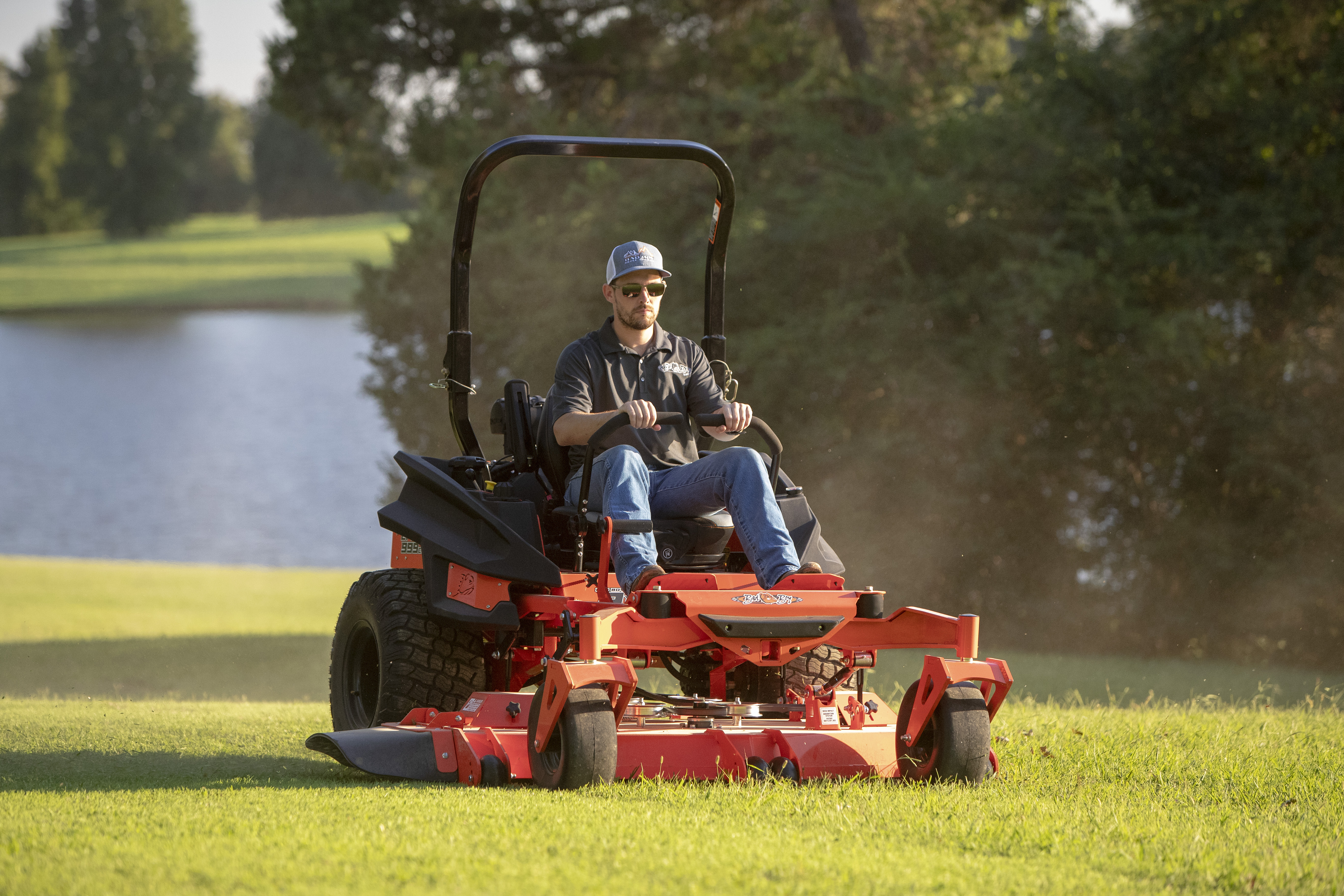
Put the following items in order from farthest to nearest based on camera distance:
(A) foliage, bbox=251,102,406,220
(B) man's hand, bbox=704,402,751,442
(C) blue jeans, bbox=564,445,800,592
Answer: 1. (A) foliage, bbox=251,102,406,220
2. (B) man's hand, bbox=704,402,751,442
3. (C) blue jeans, bbox=564,445,800,592

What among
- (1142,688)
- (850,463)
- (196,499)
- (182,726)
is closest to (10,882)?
(182,726)

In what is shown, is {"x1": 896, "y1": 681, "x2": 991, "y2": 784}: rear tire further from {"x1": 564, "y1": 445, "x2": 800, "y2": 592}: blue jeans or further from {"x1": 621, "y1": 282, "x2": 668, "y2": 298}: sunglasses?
{"x1": 621, "y1": 282, "x2": 668, "y2": 298}: sunglasses

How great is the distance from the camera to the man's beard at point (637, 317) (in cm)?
578

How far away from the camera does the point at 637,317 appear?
579 centimetres

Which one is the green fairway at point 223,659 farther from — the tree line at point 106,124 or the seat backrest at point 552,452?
the tree line at point 106,124

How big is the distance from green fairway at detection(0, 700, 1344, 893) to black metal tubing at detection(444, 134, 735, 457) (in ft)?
4.98

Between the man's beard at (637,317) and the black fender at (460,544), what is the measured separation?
0.91 m

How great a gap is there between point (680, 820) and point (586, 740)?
1.49ft

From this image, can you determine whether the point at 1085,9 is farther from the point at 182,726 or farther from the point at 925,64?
the point at 182,726

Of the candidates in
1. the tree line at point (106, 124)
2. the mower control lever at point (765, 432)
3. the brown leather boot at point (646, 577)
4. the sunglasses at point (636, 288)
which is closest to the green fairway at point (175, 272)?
the tree line at point (106, 124)

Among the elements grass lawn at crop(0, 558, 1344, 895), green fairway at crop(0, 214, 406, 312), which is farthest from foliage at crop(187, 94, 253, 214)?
grass lawn at crop(0, 558, 1344, 895)

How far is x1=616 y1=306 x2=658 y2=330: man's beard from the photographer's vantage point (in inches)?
228

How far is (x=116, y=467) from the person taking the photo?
33.2 m

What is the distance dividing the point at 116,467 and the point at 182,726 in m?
28.3
